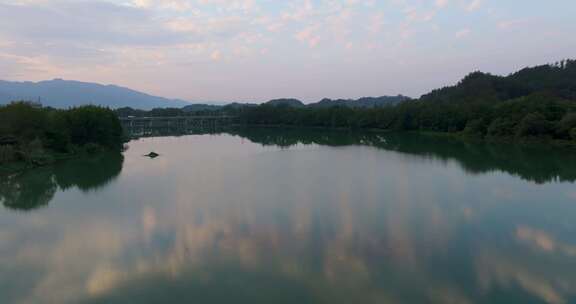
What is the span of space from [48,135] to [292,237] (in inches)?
552

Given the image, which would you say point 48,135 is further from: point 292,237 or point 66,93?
point 66,93

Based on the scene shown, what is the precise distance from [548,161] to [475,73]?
3619 cm

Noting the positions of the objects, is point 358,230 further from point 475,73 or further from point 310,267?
point 475,73

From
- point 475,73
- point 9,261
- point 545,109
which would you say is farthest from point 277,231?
point 475,73

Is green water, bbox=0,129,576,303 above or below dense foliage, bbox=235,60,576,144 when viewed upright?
below

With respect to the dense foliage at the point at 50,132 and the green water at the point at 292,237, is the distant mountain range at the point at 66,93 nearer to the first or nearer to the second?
the dense foliage at the point at 50,132

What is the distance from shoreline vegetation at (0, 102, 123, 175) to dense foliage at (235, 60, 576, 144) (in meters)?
20.2

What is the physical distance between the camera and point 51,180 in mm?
12078

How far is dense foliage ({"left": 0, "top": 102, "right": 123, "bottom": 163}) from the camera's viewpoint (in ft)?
47.4

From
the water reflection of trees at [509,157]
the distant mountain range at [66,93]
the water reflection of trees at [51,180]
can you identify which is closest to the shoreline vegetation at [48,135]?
the water reflection of trees at [51,180]

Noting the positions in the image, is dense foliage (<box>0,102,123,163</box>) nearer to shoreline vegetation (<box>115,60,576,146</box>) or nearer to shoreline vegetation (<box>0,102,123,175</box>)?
shoreline vegetation (<box>0,102,123,175</box>)

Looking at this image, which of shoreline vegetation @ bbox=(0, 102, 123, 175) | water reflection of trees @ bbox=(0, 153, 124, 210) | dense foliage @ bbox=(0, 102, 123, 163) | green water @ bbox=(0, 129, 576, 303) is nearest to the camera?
green water @ bbox=(0, 129, 576, 303)

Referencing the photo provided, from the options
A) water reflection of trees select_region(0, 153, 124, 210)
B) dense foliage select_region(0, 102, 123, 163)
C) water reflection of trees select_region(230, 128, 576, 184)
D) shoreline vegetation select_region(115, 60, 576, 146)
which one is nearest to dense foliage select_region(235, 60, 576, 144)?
shoreline vegetation select_region(115, 60, 576, 146)

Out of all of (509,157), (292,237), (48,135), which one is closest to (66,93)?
(48,135)
